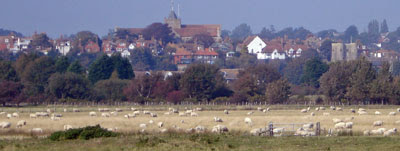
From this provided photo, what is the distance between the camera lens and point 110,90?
3575 inches

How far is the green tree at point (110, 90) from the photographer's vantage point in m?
87.9

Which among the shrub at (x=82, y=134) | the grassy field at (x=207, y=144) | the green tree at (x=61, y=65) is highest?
the green tree at (x=61, y=65)

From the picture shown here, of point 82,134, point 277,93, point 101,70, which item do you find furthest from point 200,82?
point 82,134

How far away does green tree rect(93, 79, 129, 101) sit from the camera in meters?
87.9

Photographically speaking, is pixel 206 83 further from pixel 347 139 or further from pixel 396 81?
pixel 347 139

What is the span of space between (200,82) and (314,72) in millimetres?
29589

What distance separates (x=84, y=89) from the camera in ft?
285

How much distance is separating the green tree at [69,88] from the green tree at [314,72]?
124ft

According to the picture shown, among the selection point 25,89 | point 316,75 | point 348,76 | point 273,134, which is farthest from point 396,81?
point 273,134

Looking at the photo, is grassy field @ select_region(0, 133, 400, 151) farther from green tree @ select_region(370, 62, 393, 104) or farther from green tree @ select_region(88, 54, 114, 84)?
green tree @ select_region(88, 54, 114, 84)

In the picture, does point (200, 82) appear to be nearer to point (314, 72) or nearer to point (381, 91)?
point (381, 91)

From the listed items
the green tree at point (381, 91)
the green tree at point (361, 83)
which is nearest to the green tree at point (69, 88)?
the green tree at point (361, 83)

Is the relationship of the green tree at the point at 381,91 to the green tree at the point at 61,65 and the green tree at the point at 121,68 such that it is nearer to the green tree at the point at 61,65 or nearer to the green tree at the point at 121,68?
the green tree at the point at 121,68

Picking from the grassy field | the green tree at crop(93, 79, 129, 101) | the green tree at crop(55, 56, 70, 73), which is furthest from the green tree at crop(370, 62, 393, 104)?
the grassy field
